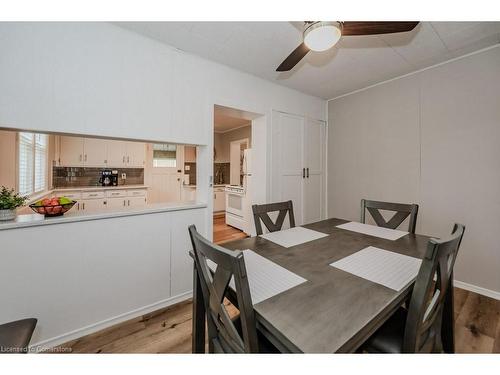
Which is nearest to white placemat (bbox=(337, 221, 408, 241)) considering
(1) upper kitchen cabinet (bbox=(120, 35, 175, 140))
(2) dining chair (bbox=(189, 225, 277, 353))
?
(2) dining chair (bbox=(189, 225, 277, 353))

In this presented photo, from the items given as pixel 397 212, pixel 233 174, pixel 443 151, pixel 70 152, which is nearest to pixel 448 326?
pixel 397 212

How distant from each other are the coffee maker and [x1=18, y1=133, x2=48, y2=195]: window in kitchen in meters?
0.97

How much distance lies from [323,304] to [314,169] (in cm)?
282

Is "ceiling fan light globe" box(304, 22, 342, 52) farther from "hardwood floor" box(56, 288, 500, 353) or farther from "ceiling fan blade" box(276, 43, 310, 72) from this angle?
"hardwood floor" box(56, 288, 500, 353)

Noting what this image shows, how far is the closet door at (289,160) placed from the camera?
2.94m

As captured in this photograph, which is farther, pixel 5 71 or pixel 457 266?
pixel 457 266

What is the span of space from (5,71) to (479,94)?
13.0 ft

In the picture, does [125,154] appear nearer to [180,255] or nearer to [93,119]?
[93,119]

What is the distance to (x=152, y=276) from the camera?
1.90 m

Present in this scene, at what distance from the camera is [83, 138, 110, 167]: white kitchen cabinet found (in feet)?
13.9

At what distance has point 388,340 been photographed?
1.00 metres

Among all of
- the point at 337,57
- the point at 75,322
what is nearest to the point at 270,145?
the point at 337,57
